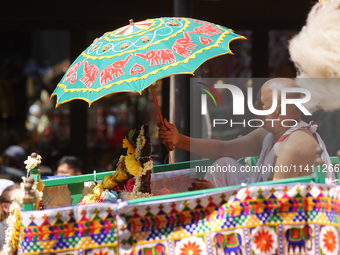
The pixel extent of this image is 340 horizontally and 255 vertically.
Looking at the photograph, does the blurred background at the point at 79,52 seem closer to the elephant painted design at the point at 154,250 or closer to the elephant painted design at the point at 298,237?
the elephant painted design at the point at 298,237

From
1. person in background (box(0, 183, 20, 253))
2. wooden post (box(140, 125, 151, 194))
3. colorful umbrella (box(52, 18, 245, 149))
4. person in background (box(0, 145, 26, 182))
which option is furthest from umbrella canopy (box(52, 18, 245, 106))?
person in background (box(0, 145, 26, 182))

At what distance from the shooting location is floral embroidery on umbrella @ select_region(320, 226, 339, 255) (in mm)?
1965

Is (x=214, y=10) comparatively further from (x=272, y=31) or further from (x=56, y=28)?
(x=56, y=28)

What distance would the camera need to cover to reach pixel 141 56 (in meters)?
2.32

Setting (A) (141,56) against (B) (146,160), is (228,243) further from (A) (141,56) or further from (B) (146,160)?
(A) (141,56)

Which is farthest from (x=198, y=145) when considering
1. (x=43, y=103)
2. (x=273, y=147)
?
(x=43, y=103)

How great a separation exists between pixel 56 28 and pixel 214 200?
5008 millimetres

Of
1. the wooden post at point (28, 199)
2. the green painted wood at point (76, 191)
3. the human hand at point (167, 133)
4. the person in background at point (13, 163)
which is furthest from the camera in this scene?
the person in background at point (13, 163)

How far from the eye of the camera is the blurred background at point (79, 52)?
5977mm

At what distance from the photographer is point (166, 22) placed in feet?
8.65

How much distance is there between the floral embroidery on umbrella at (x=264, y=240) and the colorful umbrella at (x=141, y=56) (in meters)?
0.92

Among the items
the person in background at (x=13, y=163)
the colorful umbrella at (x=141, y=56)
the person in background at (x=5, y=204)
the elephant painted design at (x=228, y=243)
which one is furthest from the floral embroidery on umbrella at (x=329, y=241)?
the person in background at (x=13, y=163)

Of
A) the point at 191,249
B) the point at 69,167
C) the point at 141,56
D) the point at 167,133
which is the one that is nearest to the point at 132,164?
the point at 167,133

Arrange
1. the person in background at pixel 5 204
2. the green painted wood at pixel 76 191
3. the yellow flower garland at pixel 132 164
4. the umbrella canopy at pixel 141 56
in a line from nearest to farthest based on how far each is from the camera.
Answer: the umbrella canopy at pixel 141 56 → the yellow flower garland at pixel 132 164 → the green painted wood at pixel 76 191 → the person in background at pixel 5 204
